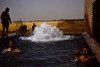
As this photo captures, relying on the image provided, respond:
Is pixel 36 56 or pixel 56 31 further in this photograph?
pixel 56 31

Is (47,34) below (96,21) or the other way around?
below

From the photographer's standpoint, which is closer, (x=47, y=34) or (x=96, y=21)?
(x=96, y=21)

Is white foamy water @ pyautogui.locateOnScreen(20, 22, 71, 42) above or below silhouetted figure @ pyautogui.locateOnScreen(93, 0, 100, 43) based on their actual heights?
below

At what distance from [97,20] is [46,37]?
10.1m

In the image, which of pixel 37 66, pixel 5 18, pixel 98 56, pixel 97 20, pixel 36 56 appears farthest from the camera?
pixel 5 18

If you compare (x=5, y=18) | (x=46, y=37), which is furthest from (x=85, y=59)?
(x=46, y=37)

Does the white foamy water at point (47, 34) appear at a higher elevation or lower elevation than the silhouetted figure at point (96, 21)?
lower

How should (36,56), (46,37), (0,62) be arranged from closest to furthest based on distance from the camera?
(0,62), (36,56), (46,37)

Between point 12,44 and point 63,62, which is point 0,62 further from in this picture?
point 63,62

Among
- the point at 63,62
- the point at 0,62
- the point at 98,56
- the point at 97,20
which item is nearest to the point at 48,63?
the point at 63,62

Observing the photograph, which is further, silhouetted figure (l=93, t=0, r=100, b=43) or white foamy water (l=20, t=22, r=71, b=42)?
white foamy water (l=20, t=22, r=71, b=42)

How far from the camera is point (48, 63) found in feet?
39.3

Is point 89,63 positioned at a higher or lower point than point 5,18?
lower

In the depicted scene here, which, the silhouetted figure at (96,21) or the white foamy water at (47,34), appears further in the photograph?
the white foamy water at (47,34)
